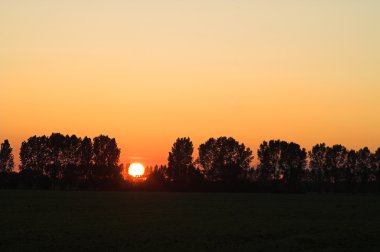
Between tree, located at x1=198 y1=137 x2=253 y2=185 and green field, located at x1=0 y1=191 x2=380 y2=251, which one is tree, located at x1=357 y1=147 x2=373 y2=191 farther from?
green field, located at x1=0 y1=191 x2=380 y2=251

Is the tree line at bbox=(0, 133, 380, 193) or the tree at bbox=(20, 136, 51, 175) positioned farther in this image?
the tree at bbox=(20, 136, 51, 175)

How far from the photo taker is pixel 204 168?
173 metres

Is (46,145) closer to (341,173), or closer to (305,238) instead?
(341,173)

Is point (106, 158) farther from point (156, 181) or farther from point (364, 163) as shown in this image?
point (364, 163)

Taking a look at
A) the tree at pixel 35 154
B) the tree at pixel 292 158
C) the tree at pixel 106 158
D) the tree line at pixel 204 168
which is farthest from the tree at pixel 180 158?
the tree at pixel 35 154

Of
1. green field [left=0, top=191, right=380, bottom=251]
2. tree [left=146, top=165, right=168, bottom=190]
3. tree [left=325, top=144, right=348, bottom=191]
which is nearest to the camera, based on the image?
green field [left=0, top=191, right=380, bottom=251]

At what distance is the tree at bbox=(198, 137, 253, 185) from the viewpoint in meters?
166

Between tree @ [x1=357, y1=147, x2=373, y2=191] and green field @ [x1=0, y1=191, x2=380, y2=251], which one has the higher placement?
tree @ [x1=357, y1=147, x2=373, y2=191]

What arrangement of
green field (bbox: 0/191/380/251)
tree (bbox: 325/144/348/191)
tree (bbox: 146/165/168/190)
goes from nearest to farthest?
green field (bbox: 0/191/380/251) → tree (bbox: 146/165/168/190) → tree (bbox: 325/144/348/191)

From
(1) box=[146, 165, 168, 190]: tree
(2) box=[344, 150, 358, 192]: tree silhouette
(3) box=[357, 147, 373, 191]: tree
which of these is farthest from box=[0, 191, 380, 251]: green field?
(3) box=[357, 147, 373, 191]: tree

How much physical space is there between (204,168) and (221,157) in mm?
7217

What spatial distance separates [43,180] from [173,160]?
47.4 m

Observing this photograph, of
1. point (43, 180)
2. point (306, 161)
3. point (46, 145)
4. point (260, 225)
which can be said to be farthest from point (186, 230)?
point (306, 161)

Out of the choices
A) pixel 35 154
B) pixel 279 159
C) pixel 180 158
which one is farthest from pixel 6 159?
pixel 279 159
